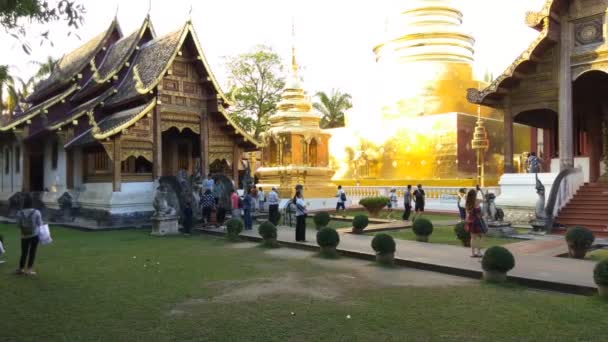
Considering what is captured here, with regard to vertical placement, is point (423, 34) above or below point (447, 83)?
above

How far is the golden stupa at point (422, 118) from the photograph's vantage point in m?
27.5

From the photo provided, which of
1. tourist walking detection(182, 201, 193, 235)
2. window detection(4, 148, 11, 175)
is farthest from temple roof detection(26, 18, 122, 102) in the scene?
tourist walking detection(182, 201, 193, 235)

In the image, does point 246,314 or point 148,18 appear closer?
point 246,314

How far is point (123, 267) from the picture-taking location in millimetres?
10047

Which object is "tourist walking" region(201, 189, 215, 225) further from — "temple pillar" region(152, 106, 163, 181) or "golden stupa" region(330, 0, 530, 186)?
"golden stupa" region(330, 0, 530, 186)

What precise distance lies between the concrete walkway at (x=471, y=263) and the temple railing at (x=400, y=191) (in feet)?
32.4

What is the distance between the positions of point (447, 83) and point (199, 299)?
86.2 feet

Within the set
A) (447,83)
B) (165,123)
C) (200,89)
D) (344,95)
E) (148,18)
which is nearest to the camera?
(165,123)

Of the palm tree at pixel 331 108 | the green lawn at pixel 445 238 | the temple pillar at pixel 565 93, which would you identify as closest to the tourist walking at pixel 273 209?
the green lawn at pixel 445 238

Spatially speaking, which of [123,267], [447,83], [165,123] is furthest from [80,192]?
[447,83]

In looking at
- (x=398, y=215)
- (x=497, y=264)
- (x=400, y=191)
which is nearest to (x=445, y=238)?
(x=497, y=264)

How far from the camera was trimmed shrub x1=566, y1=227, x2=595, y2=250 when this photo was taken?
10273 mm

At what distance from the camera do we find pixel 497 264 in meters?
8.18

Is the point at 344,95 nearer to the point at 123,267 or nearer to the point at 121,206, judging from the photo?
the point at 121,206
